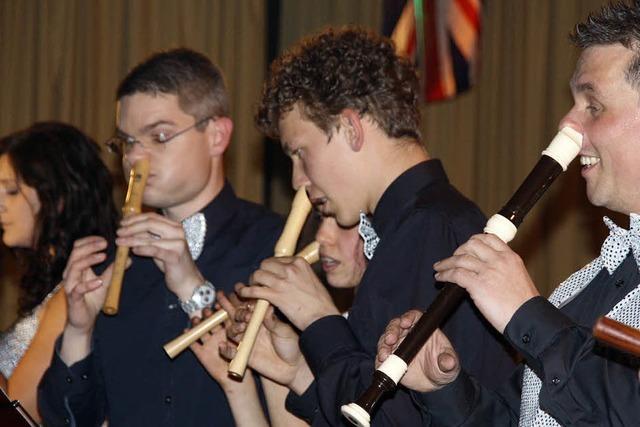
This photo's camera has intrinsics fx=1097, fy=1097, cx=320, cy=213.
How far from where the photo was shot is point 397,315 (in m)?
2.28

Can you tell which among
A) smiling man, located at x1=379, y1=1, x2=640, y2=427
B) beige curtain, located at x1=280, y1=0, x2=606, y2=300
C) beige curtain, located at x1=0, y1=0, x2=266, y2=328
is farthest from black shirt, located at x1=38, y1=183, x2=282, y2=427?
beige curtain, located at x1=0, y1=0, x2=266, y2=328

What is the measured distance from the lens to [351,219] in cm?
250

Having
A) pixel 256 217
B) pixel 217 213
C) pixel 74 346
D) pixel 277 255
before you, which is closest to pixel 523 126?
pixel 256 217

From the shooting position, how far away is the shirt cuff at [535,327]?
1914 mm

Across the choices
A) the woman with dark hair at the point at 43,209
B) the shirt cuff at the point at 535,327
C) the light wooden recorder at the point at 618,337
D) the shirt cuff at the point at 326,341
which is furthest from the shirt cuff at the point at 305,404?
the light wooden recorder at the point at 618,337

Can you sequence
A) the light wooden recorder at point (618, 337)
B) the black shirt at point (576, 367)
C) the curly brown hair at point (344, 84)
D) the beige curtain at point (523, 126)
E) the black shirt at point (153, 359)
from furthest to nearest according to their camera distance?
1. the beige curtain at point (523, 126)
2. the black shirt at point (153, 359)
3. the curly brown hair at point (344, 84)
4. the black shirt at point (576, 367)
5. the light wooden recorder at point (618, 337)

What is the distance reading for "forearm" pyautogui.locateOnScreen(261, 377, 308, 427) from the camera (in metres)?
2.78

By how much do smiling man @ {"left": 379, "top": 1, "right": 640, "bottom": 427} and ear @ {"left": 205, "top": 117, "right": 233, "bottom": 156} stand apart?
1.21 meters

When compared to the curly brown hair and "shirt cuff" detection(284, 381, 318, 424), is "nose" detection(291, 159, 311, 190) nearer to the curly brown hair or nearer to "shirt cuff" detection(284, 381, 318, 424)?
the curly brown hair

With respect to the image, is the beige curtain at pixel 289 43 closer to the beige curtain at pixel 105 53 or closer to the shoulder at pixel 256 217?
the beige curtain at pixel 105 53

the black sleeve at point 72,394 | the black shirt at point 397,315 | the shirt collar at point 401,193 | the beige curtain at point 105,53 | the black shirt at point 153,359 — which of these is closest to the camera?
the black shirt at point 397,315

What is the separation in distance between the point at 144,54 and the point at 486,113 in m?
1.63

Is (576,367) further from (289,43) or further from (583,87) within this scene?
(289,43)

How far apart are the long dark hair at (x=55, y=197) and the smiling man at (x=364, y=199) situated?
102 centimetres
